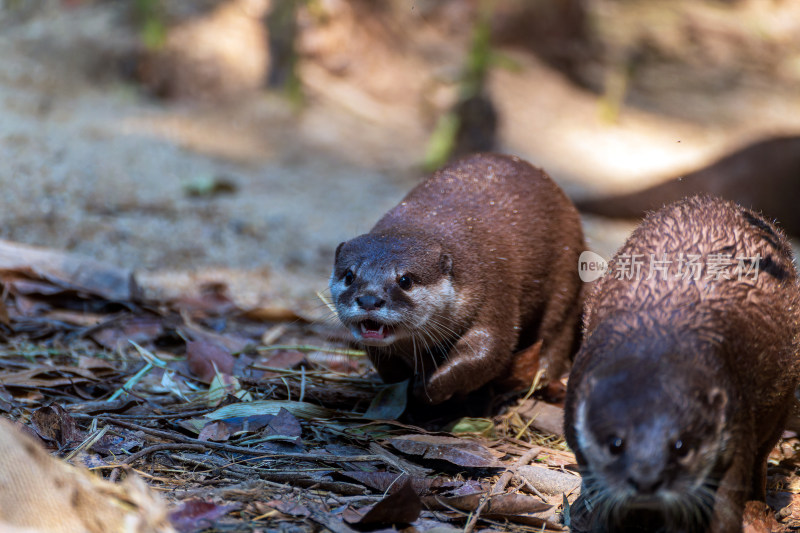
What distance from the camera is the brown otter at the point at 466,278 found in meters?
3.47

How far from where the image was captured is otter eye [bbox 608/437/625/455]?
7.32 ft

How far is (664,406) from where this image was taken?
2.22 metres

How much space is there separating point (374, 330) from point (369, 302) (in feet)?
0.47

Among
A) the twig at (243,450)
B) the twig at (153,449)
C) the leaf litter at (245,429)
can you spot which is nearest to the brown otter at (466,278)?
the leaf litter at (245,429)

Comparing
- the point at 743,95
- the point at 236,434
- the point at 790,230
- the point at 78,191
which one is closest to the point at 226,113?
the point at 78,191

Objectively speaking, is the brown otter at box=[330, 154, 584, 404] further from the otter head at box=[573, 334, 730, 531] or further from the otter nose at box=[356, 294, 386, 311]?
the otter head at box=[573, 334, 730, 531]

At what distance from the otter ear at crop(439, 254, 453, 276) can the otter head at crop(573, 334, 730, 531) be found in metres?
1.23

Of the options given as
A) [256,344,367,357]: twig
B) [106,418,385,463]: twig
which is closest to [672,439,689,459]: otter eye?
[106,418,385,463]: twig

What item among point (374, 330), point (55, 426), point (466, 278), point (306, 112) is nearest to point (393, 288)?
point (374, 330)

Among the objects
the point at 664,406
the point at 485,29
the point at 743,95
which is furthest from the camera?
the point at 743,95

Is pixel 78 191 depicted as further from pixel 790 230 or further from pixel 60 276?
pixel 790 230

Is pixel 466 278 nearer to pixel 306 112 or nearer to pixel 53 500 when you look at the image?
pixel 53 500

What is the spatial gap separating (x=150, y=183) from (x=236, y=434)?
162 inches

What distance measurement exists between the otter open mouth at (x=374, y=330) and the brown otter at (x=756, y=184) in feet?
13.9
